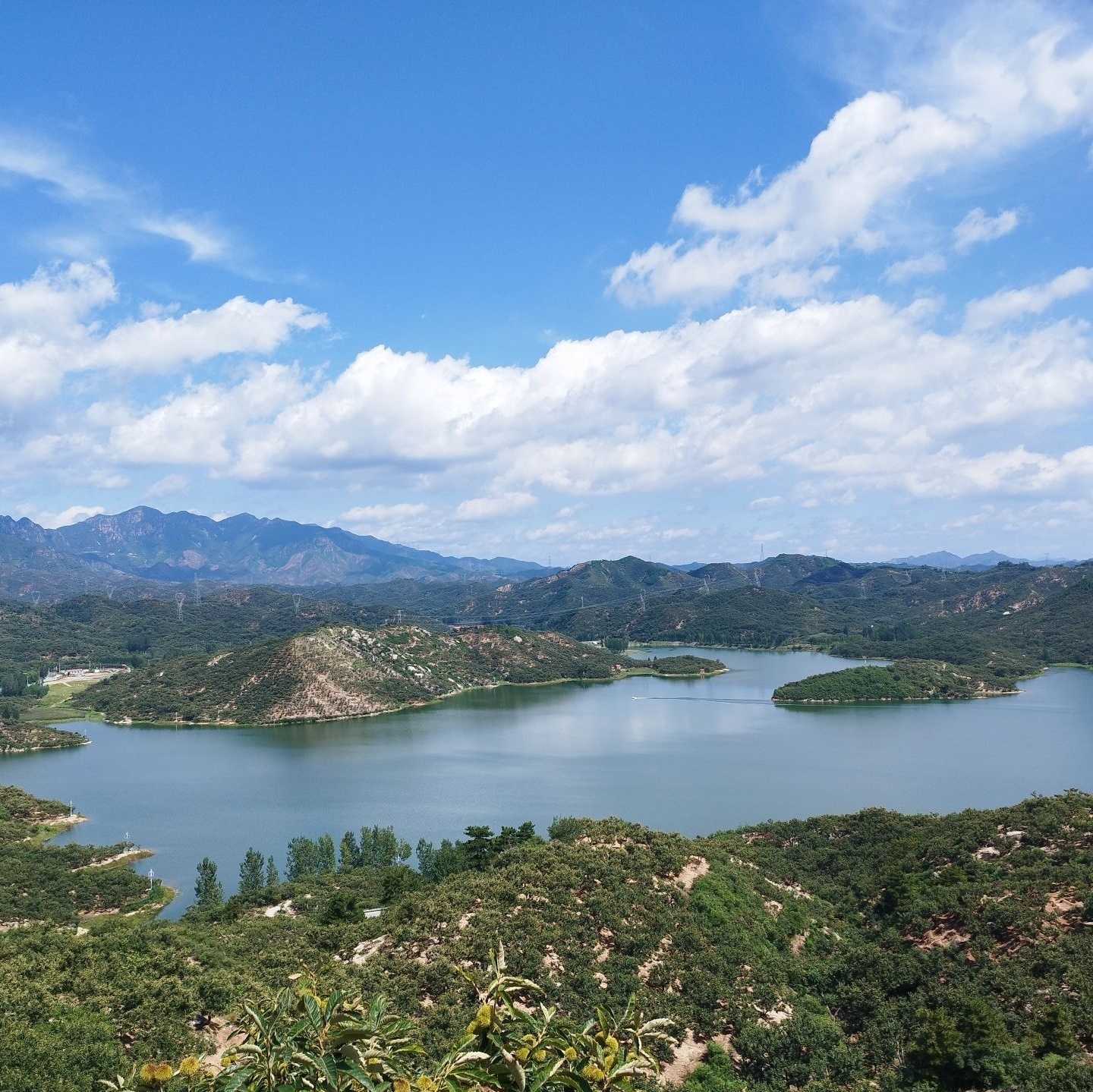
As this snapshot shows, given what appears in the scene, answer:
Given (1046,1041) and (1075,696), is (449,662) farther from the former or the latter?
(1046,1041)

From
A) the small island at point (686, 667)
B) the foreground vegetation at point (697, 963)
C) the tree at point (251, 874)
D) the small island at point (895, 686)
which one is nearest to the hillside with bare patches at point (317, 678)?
the small island at point (686, 667)

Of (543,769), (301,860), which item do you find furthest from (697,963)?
(543,769)

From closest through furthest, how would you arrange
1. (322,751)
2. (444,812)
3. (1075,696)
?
(444,812)
(322,751)
(1075,696)

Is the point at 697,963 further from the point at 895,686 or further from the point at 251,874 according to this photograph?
the point at 895,686

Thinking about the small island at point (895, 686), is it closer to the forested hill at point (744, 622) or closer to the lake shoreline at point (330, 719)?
the forested hill at point (744, 622)

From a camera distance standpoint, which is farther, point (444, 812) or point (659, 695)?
point (659, 695)

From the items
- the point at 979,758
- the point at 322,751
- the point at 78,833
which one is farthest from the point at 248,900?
the point at 979,758

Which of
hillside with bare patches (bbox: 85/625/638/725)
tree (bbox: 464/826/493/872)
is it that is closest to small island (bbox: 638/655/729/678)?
hillside with bare patches (bbox: 85/625/638/725)
